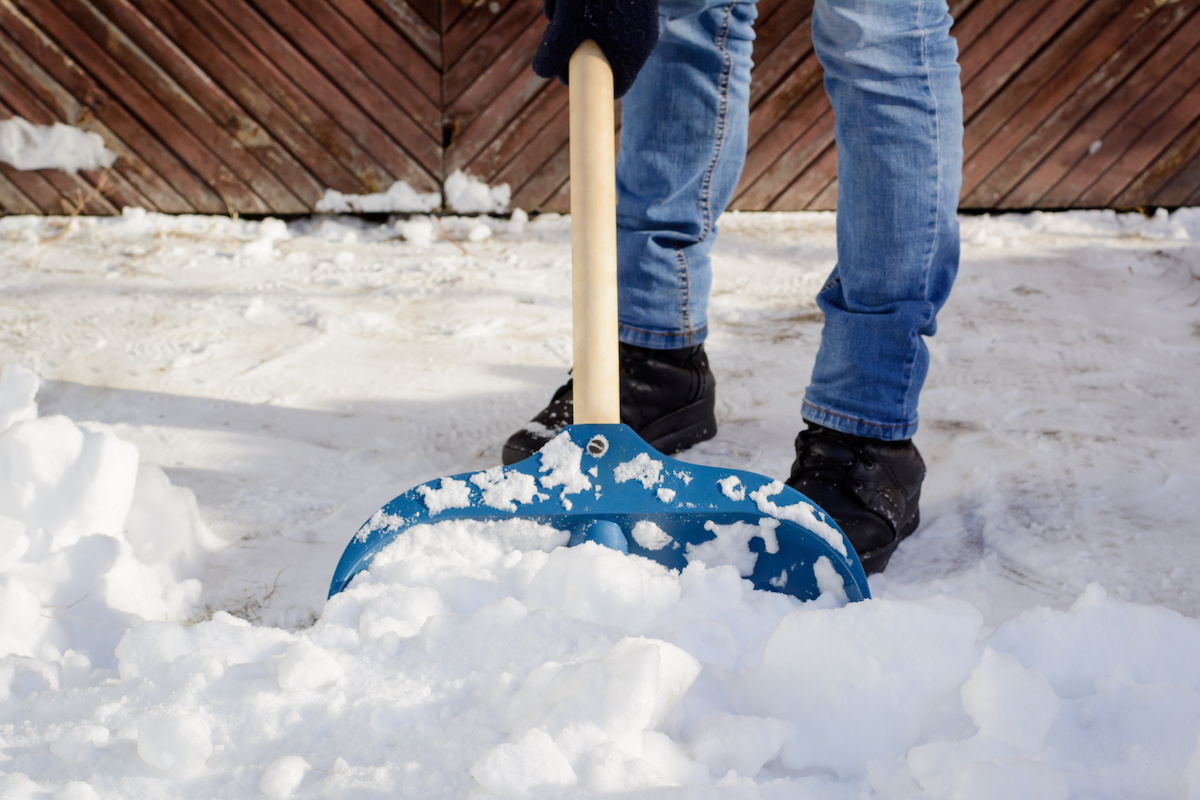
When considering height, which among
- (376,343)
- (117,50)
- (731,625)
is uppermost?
(117,50)

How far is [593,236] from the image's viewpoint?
2.83 feet

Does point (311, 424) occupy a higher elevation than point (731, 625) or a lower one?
lower

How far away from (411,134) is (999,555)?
258 centimetres

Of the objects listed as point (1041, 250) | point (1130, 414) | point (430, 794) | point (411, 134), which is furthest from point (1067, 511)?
point (411, 134)

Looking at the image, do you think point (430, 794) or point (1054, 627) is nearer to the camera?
point (430, 794)

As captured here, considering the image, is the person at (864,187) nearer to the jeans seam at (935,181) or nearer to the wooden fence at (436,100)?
the jeans seam at (935,181)

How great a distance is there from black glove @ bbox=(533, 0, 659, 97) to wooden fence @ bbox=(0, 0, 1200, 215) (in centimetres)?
222

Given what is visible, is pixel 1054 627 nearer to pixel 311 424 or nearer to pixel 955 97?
pixel 955 97

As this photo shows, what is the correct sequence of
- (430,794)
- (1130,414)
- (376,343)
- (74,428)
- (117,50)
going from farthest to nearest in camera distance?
(117,50) → (376,343) → (1130,414) → (74,428) → (430,794)

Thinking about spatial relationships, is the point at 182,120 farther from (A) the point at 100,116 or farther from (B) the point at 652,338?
(B) the point at 652,338

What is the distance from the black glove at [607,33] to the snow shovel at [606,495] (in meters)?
0.02

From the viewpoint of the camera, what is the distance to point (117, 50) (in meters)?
2.95

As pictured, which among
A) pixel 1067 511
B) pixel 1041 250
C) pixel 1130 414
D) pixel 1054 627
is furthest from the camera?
pixel 1041 250

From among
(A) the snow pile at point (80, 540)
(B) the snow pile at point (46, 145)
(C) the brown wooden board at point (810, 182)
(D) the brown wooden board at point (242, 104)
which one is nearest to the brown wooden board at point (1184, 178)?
(C) the brown wooden board at point (810, 182)
